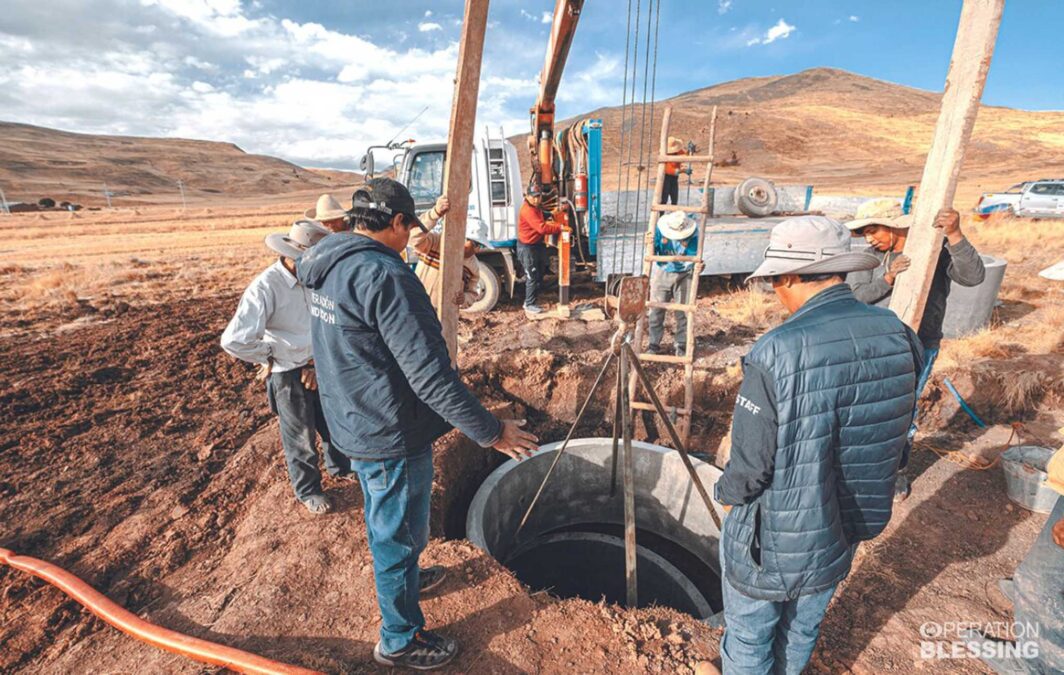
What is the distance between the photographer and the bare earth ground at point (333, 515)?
2287 millimetres

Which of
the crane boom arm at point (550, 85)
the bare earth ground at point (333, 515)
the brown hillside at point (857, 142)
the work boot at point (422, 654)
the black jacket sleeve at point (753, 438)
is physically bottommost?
the bare earth ground at point (333, 515)

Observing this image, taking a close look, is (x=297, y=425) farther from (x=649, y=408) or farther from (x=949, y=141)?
(x=949, y=141)

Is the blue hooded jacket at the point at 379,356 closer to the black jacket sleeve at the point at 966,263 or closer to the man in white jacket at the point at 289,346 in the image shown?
the man in white jacket at the point at 289,346

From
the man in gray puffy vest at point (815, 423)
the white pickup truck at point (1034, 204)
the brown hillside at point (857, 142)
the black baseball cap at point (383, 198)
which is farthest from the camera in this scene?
the brown hillside at point (857, 142)

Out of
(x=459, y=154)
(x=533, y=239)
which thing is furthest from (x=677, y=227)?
(x=459, y=154)

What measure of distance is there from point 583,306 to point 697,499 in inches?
166

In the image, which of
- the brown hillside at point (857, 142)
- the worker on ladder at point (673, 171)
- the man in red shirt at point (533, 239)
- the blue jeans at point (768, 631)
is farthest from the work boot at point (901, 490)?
the brown hillside at point (857, 142)

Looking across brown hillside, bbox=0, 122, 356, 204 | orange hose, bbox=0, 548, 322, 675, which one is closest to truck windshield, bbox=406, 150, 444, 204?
orange hose, bbox=0, 548, 322, 675

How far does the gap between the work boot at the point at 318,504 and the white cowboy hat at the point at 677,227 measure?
3862 mm

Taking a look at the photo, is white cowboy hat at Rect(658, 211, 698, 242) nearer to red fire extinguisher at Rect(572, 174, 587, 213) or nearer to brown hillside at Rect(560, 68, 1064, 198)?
red fire extinguisher at Rect(572, 174, 587, 213)

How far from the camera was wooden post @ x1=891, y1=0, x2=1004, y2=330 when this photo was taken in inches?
87.3

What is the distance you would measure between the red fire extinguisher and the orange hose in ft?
21.6

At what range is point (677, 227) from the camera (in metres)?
4.93

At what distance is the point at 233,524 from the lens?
10.2 feet
